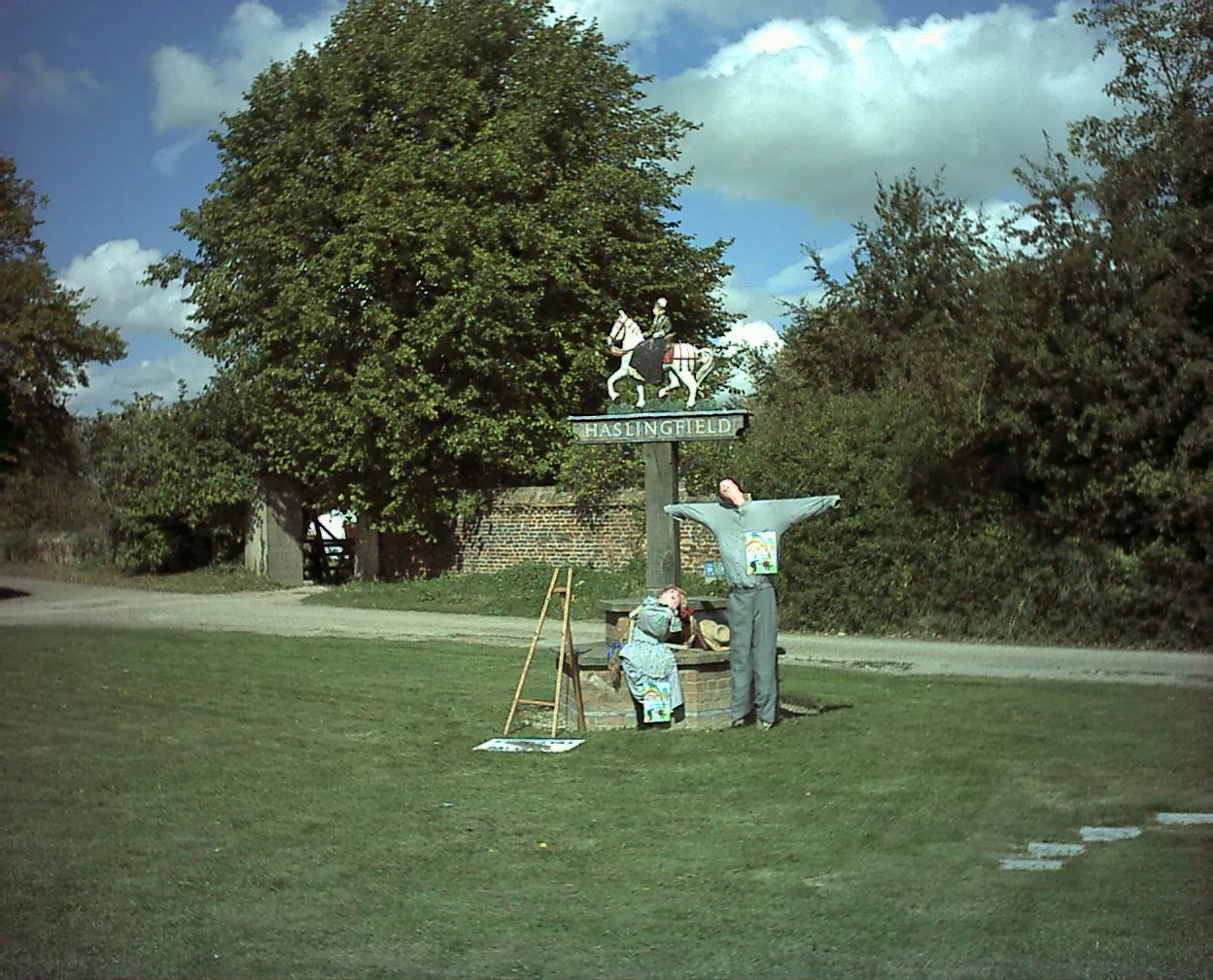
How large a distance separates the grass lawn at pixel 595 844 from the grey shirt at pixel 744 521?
133cm

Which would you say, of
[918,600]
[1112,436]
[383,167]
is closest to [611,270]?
[383,167]

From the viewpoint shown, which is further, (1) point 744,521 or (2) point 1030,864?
Result: (1) point 744,521

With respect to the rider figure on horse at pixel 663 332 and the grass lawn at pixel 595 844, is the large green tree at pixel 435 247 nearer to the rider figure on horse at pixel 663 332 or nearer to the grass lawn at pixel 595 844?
the rider figure on horse at pixel 663 332

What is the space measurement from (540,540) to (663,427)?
15.9 metres

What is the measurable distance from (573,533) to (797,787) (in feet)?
61.6

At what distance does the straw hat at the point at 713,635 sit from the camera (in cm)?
1191

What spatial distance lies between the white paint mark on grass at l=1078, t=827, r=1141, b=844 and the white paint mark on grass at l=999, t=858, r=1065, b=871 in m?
0.53

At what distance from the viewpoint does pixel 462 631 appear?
72.8 feet

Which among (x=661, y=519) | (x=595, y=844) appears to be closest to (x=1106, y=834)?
(x=595, y=844)

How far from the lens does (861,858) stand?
22.9ft

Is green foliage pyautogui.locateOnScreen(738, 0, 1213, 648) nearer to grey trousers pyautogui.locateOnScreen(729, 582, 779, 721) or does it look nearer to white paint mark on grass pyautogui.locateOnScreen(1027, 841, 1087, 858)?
grey trousers pyautogui.locateOnScreen(729, 582, 779, 721)

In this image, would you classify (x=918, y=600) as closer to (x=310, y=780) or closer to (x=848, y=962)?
(x=310, y=780)

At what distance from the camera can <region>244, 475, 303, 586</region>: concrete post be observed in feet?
113

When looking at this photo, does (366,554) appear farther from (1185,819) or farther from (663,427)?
(1185,819)
